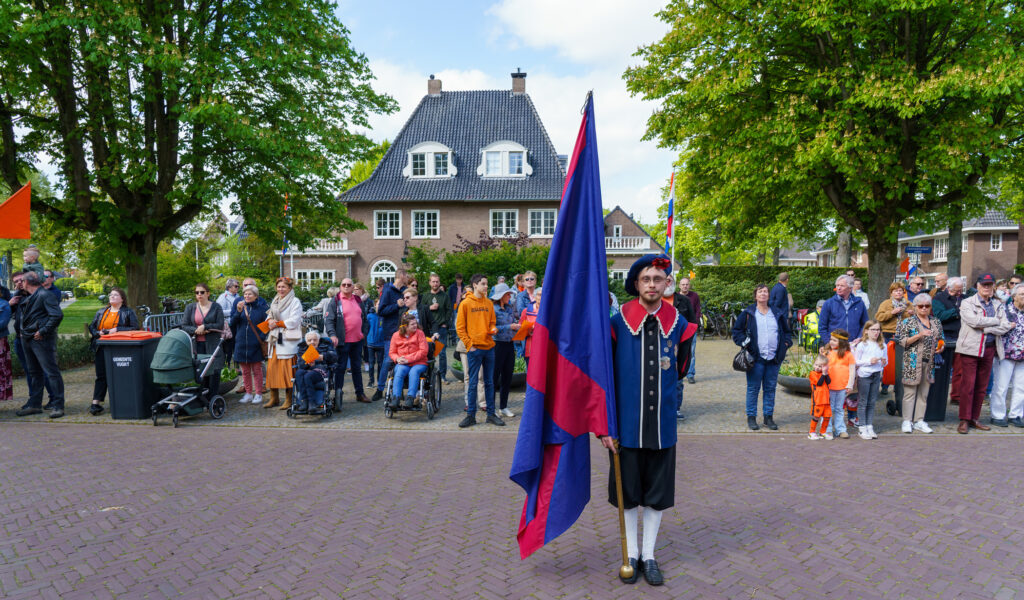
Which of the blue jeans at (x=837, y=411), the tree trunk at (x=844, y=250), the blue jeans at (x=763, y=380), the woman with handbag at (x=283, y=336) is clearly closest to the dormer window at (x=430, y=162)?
the tree trunk at (x=844, y=250)

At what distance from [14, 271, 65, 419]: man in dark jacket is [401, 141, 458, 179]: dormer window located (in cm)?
2571

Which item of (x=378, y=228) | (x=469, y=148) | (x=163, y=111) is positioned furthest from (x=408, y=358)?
(x=469, y=148)

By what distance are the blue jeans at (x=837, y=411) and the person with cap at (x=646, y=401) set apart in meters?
4.70

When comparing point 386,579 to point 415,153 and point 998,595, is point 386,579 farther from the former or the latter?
point 415,153

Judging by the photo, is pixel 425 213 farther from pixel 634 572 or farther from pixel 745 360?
pixel 634 572

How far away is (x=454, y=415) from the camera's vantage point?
9.03 m

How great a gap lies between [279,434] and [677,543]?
5.50 meters

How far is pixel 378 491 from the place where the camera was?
5.49 meters

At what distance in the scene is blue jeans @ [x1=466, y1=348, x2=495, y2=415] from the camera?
839 cm

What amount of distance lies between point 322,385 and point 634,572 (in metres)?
6.08

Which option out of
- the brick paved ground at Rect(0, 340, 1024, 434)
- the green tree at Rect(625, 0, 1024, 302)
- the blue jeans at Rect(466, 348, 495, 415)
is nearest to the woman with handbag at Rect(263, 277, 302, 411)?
the brick paved ground at Rect(0, 340, 1024, 434)

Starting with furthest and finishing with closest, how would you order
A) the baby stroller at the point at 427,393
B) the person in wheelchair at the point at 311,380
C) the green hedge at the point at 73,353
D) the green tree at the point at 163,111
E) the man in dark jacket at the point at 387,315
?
the green hedge at the point at 73,353
the green tree at the point at 163,111
the man in dark jacket at the point at 387,315
the person in wheelchair at the point at 311,380
the baby stroller at the point at 427,393

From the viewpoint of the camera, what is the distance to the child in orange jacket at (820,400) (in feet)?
24.5

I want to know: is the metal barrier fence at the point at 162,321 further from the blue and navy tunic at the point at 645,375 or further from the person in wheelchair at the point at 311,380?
the blue and navy tunic at the point at 645,375
